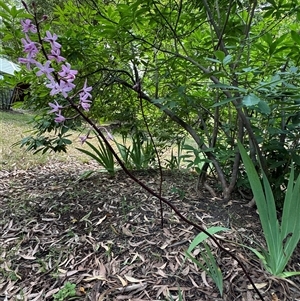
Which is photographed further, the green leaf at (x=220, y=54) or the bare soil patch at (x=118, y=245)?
the bare soil patch at (x=118, y=245)

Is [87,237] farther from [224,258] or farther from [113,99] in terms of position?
[113,99]

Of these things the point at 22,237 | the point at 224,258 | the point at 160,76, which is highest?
the point at 160,76

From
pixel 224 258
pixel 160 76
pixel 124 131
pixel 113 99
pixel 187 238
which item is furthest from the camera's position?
pixel 124 131

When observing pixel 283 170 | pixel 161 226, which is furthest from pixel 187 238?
pixel 283 170

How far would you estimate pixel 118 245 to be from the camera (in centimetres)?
128

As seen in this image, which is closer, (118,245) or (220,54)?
(220,54)

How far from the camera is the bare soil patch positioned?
3.48 ft

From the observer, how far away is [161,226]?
138 centimetres

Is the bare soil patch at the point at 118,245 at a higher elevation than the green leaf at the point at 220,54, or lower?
lower

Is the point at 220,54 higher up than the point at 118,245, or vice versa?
the point at 220,54

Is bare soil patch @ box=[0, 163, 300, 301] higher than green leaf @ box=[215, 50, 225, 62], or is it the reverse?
green leaf @ box=[215, 50, 225, 62]

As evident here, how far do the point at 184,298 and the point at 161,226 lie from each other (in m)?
0.41

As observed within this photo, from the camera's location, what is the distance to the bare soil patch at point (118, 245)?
1.06 metres

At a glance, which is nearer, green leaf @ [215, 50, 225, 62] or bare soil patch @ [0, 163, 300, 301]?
green leaf @ [215, 50, 225, 62]
